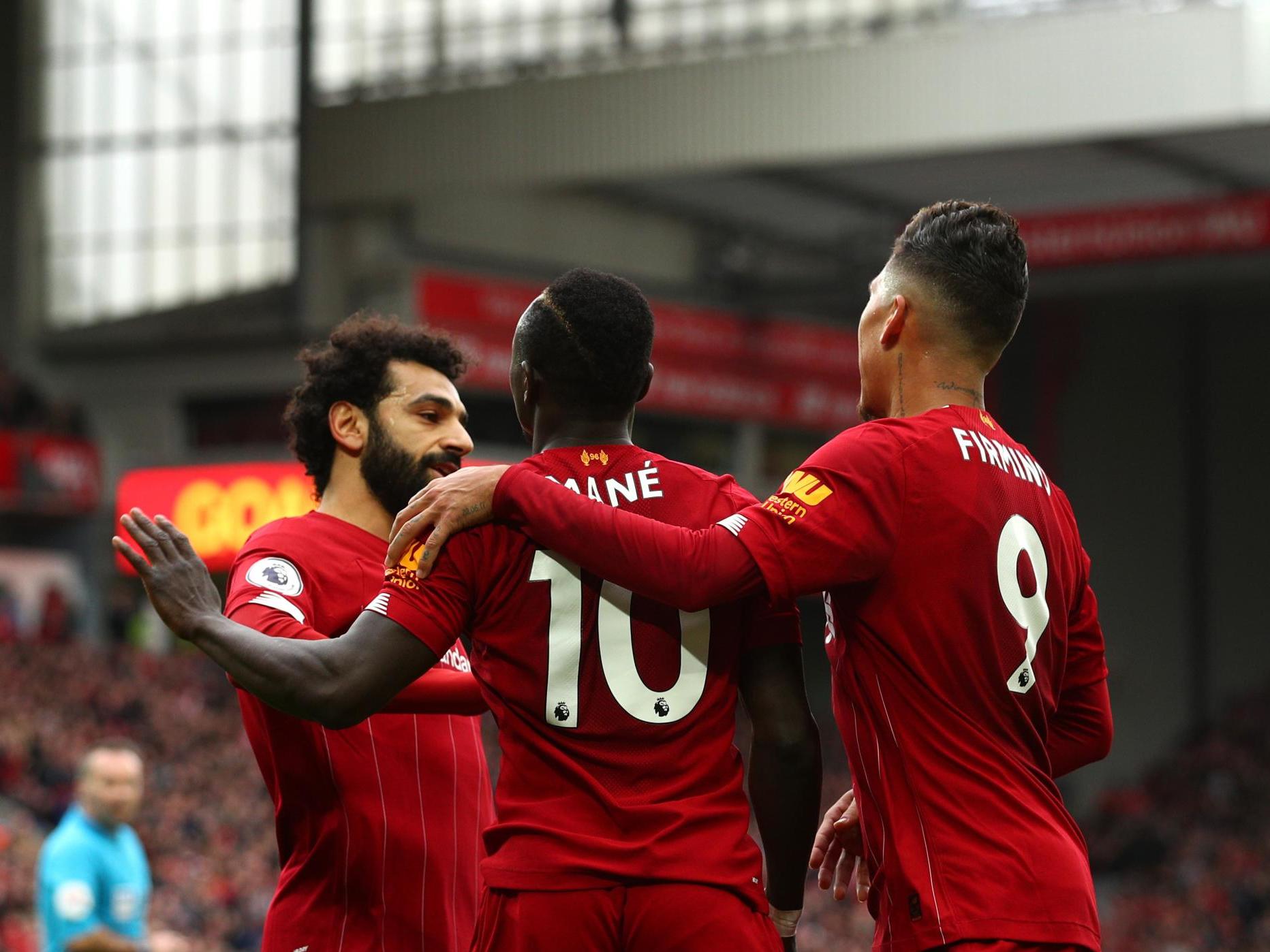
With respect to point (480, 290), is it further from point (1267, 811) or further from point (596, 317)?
point (596, 317)

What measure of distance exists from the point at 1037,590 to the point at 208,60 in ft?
95.9

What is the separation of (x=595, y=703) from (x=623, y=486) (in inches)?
16.5

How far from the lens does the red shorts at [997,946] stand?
10.4ft

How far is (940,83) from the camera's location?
2264 centimetres

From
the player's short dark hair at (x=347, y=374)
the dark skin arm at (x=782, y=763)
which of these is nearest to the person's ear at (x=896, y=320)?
the dark skin arm at (x=782, y=763)

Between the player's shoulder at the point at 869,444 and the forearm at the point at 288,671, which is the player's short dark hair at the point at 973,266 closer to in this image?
the player's shoulder at the point at 869,444

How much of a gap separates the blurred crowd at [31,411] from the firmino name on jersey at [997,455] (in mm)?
27503

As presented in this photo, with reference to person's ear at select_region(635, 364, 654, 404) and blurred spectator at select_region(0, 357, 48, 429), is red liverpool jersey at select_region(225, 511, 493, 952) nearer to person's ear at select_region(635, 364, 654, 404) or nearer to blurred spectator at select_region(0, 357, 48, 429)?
person's ear at select_region(635, 364, 654, 404)

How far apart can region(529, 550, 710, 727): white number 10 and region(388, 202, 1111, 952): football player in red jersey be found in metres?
0.10

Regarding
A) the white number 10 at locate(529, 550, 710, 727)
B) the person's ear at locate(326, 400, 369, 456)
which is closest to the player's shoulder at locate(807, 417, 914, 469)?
the white number 10 at locate(529, 550, 710, 727)

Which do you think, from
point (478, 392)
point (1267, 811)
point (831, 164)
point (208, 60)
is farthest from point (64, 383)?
point (1267, 811)

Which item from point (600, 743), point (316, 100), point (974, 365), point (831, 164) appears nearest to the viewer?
point (600, 743)

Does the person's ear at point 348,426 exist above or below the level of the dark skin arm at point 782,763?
above

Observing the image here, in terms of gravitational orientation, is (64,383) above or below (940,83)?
below
